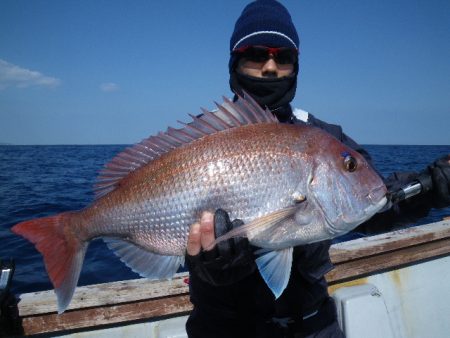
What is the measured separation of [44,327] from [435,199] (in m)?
3.13

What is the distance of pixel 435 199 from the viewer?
2.37 m

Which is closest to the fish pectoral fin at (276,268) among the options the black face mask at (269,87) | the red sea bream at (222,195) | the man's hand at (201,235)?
the red sea bream at (222,195)

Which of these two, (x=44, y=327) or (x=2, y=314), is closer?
(x=2, y=314)

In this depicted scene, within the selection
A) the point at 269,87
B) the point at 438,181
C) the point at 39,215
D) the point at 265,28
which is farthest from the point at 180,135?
the point at 39,215

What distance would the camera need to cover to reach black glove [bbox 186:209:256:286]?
72.1 inches

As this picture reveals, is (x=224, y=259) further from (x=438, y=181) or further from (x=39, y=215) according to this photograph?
(x=39, y=215)

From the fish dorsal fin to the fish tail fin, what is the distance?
28 cm

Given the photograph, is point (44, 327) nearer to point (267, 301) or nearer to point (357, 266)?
point (267, 301)

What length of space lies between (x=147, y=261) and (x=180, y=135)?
0.81 meters

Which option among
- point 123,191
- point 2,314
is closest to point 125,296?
point 2,314

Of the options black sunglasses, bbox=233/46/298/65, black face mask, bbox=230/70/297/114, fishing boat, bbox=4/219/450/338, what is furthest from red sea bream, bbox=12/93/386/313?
fishing boat, bbox=4/219/450/338

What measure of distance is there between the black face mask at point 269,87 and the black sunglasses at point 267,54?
13 centimetres

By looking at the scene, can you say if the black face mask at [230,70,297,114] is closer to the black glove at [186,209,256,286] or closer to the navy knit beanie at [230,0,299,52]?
the navy knit beanie at [230,0,299,52]

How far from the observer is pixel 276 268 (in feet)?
6.23
